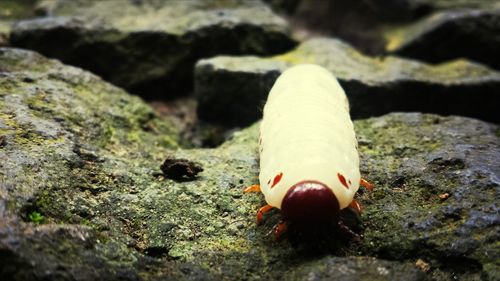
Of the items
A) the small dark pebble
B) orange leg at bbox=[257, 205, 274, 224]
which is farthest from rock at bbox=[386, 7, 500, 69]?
orange leg at bbox=[257, 205, 274, 224]

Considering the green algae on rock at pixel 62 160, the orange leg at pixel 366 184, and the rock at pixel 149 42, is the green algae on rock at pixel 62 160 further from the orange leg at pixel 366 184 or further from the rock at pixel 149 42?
the orange leg at pixel 366 184

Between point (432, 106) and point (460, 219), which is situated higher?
point (460, 219)

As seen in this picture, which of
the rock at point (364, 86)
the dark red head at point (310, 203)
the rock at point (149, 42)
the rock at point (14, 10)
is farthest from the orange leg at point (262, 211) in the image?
the rock at point (14, 10)

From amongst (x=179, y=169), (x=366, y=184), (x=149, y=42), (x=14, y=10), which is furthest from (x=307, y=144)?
(x=14, y=10)

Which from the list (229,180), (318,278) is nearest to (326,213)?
(318,278)

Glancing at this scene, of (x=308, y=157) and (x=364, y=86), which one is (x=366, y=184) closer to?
(x=308, y=157)

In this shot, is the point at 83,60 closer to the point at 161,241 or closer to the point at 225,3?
the point at 225,3
